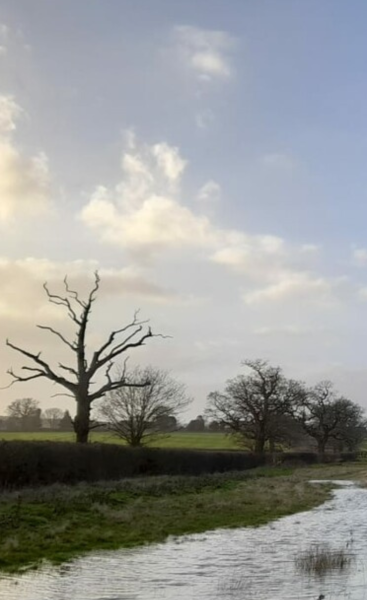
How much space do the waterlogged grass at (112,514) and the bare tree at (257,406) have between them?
162 ft

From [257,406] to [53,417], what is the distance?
189ft

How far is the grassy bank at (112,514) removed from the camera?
13078mm

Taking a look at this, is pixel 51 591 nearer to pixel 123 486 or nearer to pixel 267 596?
pixel 267 596

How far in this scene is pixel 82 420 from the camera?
A: 3591cm

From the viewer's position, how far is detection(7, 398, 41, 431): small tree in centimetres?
10675

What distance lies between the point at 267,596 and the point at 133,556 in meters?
4.01

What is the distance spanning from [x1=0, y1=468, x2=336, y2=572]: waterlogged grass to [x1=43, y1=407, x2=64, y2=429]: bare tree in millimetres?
88744

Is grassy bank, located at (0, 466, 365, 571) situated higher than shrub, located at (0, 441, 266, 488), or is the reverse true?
shrub, located at (0, 441, 266, 488)

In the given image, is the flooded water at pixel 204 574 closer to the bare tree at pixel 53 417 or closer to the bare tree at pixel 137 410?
the bare tree at pixel 137 410

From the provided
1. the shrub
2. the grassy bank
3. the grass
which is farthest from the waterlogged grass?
the grass

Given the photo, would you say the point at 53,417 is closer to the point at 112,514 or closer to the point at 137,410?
the point at 137,410

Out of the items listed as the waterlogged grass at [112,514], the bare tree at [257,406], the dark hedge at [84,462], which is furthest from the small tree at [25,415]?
the waterlogged grass at [112,514]

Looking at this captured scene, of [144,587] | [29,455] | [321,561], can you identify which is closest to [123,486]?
[29,455]

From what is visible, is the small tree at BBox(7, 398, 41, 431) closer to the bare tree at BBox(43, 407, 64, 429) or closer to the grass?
the bare tree at BBox(43, 407, 64, 429)
